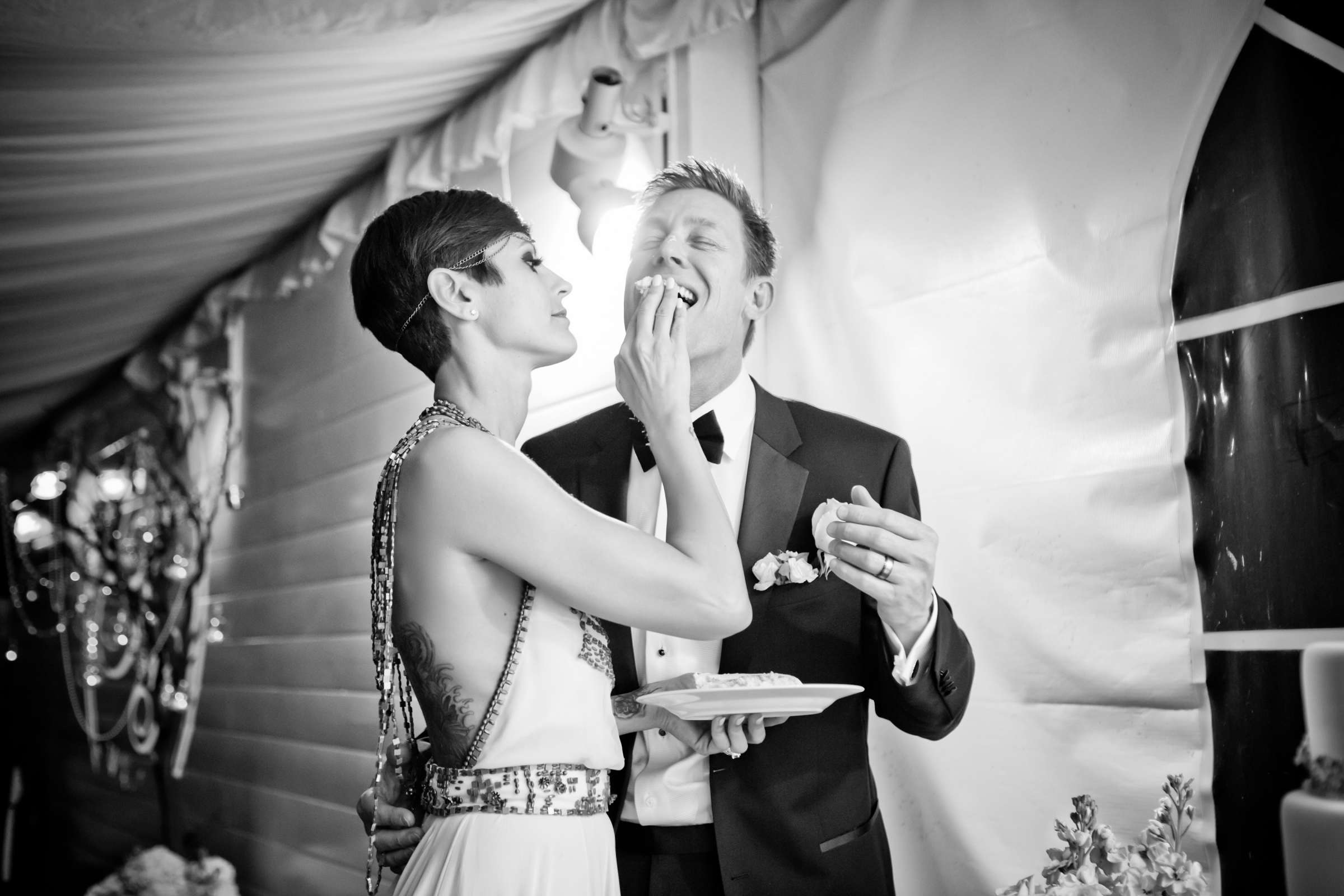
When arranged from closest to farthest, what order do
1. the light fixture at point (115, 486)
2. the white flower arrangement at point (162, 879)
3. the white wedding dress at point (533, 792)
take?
the white wedding dress at point (533, 792)
the white flower arrangement at point (162, 879)
the light fixture at point (115, 486)

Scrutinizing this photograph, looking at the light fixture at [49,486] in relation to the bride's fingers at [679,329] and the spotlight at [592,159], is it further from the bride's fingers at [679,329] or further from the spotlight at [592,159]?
the bride's fingers at [679,329]

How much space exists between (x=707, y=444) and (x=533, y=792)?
3.07ft

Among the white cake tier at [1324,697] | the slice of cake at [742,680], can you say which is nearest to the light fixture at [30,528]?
the slice of cake at [742,680]

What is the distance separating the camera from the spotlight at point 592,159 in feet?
11.6

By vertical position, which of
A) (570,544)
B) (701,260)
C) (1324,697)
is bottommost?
(1324,697)

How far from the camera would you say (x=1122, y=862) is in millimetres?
1574

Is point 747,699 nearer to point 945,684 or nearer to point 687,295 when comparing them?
point 945,684

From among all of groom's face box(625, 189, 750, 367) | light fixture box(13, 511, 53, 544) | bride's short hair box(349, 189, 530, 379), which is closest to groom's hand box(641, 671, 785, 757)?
bride's short hair box(349, 189, 530, 379)

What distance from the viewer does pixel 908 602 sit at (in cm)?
193

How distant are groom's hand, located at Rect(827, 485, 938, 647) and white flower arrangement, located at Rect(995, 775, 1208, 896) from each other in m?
0.44

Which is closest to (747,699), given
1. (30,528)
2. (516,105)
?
(516,105)

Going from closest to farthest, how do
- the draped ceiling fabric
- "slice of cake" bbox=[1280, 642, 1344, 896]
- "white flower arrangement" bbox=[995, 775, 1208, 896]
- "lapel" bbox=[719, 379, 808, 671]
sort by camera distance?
"white flower arrangement" bbox=[995, 775, 1208, 896] → "slice of cake" bbox=[1280, 642, 1344, 896] → "lapel" bbox=[719, 379, 808, 671] → the draped ceiling fabric

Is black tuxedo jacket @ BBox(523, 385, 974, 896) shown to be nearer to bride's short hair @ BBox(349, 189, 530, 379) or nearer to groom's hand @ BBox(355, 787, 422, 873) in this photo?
groom's hand @ BBox(355, 787, 422, 873)

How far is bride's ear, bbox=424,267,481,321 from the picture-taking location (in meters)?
1.99
